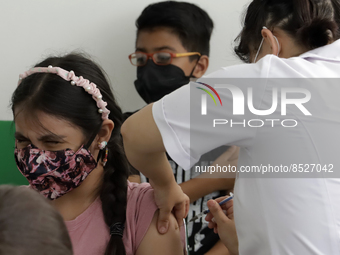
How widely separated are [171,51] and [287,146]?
1.15 m

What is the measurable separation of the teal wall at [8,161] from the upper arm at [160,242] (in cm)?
85

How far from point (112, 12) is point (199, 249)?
121 cm

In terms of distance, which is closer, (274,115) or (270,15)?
(274,115)

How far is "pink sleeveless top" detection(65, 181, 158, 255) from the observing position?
3.62 feet

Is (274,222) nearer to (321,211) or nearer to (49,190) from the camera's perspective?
(321,211)

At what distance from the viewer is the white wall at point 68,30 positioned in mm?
1854

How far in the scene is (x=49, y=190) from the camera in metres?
1.11

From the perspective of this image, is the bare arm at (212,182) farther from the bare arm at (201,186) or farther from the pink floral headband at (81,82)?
the pink floral headband at (81,82)

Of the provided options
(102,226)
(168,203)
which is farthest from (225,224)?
(102,226)

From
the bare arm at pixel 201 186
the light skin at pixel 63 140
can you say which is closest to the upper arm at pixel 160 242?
the light skin at pixel 63 140

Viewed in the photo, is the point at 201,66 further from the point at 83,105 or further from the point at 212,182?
the point at 83,105

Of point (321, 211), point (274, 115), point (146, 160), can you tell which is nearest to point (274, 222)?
point (321, 211)

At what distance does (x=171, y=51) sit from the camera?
183 centimetres

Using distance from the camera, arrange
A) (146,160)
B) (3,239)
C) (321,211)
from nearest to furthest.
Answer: (3,239) < (321,211) < (146,160)
